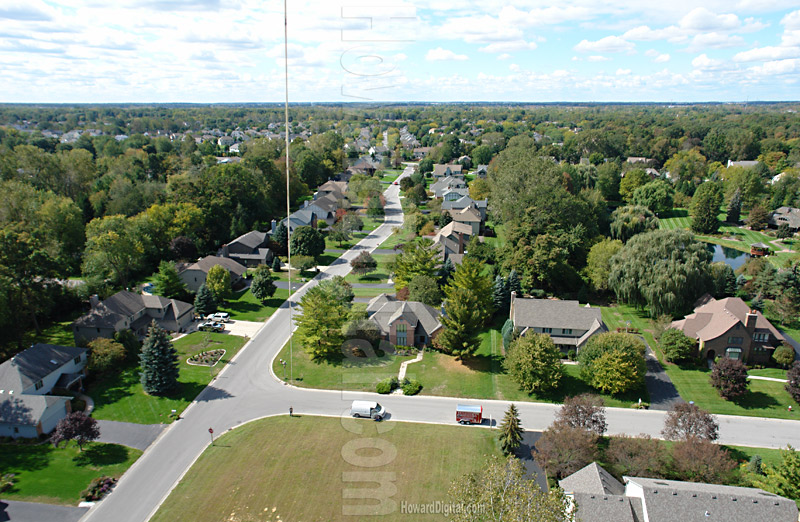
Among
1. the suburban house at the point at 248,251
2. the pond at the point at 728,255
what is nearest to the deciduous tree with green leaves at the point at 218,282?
the suburban house at the point at 248,251

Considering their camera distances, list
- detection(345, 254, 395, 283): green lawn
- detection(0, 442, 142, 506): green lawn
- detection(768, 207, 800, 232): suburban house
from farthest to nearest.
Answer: detection(768, 207, 800, 232): suburban house
detection(345, 254, 395, 283): green lawn
detection(0, 442, 142, 506): green lawn

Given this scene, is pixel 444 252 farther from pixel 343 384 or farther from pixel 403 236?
pixel 343 384

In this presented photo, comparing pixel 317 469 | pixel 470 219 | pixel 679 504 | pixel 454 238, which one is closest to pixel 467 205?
pixel 470 219

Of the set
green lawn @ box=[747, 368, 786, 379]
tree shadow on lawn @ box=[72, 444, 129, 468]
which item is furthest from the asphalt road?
green lawn @ box=[747, 368, 786, 379]

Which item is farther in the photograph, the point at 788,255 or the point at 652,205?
the point at 652,205

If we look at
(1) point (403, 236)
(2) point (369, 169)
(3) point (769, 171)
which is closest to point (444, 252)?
(1) point (403, 236)

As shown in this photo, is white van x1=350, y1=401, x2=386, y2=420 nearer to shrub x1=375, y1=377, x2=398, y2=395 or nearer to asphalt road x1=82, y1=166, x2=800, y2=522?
asphalt road x1=82, y1=166, x2=800, y2=522

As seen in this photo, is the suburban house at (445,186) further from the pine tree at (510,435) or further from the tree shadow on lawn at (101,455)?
the tree shadow on lawn at (101,455)

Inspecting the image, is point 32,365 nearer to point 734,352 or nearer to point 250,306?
point 250,306
